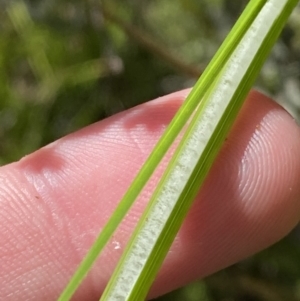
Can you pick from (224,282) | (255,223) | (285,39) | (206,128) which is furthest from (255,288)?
(206,128)

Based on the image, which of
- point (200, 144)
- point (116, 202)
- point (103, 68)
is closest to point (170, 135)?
point (200, 144)

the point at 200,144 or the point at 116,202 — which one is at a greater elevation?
the point at 200,144

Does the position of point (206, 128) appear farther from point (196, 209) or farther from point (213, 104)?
point (196, 209)

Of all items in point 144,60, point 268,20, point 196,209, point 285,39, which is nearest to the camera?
point 268,20

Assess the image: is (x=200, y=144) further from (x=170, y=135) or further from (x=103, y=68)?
(x=103, y=68)

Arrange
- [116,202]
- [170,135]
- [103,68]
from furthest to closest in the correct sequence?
1. [103,68]
2. [116,202]
3. [170,135]

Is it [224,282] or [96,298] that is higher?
[96,298]
